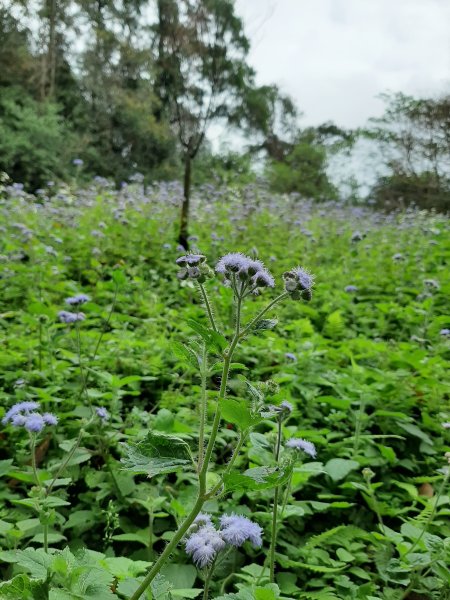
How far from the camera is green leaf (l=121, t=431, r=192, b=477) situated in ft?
3.23

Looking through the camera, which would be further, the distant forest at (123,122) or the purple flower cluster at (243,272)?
the distant forest at (123,122)

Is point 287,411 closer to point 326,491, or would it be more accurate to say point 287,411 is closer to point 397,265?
point 326,491

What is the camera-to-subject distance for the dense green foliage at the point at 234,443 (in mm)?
1486

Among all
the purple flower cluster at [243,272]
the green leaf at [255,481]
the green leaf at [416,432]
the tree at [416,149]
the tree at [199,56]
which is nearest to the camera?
the green leaf at [255,481]

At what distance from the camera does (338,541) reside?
1.79 meters

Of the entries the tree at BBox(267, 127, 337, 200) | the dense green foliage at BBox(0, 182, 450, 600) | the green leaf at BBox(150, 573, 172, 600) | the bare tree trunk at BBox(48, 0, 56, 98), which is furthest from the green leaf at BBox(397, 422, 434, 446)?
the bare tree trunk at BBox(48, 0, 56, 98)

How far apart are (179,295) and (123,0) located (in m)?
19.4

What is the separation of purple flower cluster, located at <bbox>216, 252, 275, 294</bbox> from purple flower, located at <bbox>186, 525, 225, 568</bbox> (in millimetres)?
603

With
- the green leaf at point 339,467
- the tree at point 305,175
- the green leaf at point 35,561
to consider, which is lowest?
the green leaf at point 35,561

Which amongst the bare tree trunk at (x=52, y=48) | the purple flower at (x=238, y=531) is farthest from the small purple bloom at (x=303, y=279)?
the bare tree trunk at (x=52, y=48)

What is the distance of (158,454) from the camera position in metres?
1.02

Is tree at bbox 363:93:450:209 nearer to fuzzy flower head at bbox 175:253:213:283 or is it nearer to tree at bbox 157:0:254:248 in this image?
tree at bbox 157:0:254:248

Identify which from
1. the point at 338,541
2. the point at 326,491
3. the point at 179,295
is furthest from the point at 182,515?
the point at 179,295

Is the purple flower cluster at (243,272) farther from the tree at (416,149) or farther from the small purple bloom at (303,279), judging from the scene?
the tree at (416,149)
